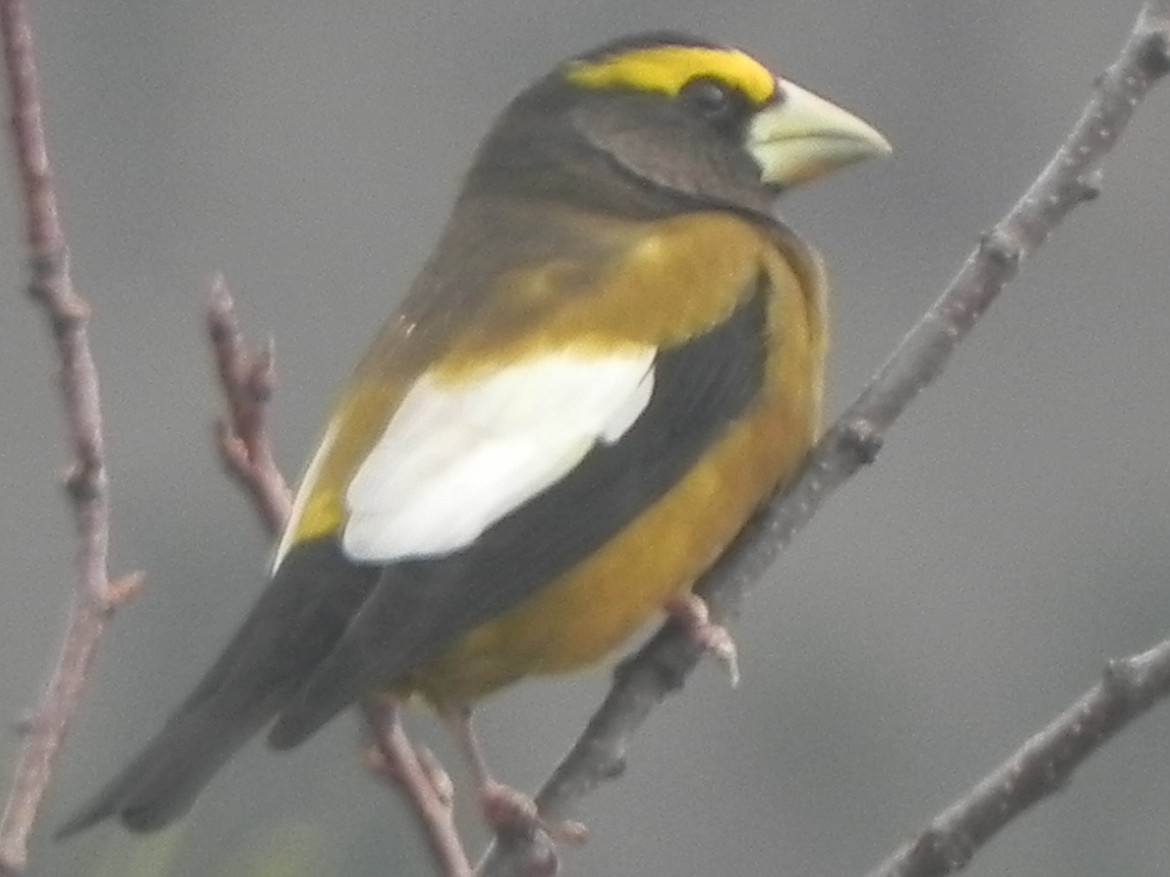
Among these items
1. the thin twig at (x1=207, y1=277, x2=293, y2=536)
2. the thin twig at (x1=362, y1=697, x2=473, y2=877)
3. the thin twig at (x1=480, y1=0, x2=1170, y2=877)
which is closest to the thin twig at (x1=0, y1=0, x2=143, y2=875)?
the thin twig at (x1=207, y1=277, x2=293, y2=536)

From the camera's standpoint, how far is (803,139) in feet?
5.93

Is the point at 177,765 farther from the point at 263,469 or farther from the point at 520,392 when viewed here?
the point at 520,392

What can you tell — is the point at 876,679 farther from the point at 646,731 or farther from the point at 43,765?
the point at 43,765

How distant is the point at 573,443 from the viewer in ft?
4.91

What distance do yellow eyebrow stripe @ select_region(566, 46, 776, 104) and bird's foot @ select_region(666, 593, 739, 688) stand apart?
44cm

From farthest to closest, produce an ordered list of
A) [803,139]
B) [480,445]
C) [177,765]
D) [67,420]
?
1. [803,139]
2. [480,445]
3. [177,765]
4. [67,420]

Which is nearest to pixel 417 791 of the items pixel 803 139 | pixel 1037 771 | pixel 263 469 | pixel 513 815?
pixel 513 815

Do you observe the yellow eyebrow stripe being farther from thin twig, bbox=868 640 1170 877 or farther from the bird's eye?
thin twig, bbox=868 640 1170 877

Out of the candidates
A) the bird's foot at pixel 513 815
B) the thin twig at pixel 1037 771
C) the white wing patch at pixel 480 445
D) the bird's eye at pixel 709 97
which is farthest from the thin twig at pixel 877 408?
the bird's eye at pixel 709 97

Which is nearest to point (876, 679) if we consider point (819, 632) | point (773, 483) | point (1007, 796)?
point (819, 632)

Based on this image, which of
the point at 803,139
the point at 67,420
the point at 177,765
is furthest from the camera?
the point at 803,139

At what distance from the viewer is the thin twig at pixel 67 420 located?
1.16 metres

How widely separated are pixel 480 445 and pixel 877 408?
0.72ft

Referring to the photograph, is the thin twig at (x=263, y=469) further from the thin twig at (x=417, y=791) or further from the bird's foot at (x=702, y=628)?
the bird's foot at (x=702, y=628)
